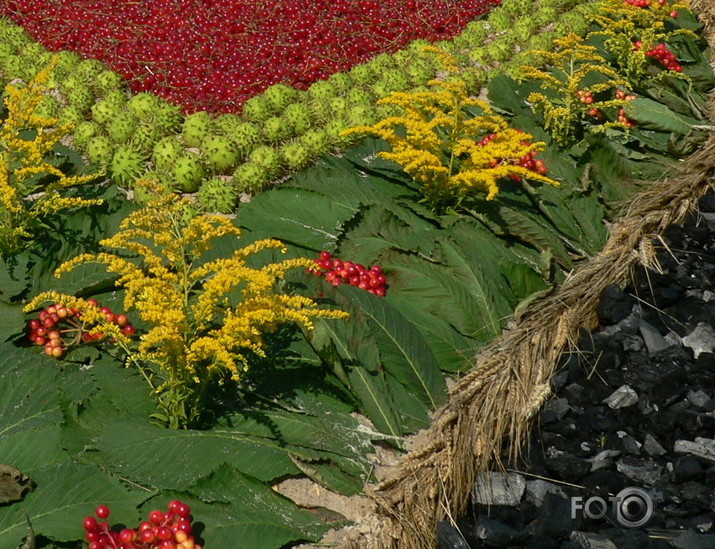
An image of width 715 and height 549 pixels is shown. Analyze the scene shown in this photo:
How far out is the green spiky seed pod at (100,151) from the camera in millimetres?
5953

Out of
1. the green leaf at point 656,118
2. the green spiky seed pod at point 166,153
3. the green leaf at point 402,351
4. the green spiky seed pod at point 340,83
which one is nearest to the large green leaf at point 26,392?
the green leaf at point 402,351

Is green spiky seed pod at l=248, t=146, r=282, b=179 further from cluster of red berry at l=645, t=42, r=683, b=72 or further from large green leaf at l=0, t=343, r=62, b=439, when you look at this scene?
cluster of red berry at l=645, t=42, r=683, b=72

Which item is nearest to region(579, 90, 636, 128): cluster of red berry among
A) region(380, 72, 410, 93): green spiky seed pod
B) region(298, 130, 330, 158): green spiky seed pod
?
region(380, 72, 410, 93): green spiky seed pod

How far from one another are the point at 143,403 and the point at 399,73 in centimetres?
420

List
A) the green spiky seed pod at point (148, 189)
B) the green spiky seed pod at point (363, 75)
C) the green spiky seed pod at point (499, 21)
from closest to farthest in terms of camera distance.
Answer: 1. the green spiky seed pod at point (148, 189)
2. the green spiky seed pod at point (363, 75)
3. the green spiky seed pod at point (499, 21)

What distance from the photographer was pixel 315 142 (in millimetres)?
6145

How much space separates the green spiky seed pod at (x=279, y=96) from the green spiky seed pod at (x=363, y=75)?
69 centimetres

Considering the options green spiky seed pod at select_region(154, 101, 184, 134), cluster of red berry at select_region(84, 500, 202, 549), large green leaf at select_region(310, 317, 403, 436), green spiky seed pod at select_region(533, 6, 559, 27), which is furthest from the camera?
green spiky seed pod at select_region(533, 6, 559, 27)

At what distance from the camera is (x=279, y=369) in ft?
13.4

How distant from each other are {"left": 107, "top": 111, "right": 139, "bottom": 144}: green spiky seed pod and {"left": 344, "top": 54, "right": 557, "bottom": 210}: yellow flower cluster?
186 centimetres

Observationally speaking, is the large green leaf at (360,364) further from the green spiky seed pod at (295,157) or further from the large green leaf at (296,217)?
the green spiky seed pod at (295,157)

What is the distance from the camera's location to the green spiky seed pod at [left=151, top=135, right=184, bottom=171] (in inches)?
231

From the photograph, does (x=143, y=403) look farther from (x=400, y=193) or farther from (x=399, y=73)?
(x=399, y=73)

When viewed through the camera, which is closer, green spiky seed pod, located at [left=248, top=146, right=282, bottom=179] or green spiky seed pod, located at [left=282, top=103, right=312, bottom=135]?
green spiky seed pod, located at [left=248, top=146, right=282, bottom=179]
